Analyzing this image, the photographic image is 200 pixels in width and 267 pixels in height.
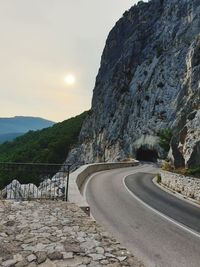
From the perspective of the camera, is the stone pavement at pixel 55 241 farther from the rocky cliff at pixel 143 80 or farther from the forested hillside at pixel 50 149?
the forested hillside at pixel 50 149

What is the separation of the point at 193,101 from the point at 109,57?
7321 cm

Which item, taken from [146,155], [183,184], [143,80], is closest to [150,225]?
[183,184]

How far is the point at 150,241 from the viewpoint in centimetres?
1130

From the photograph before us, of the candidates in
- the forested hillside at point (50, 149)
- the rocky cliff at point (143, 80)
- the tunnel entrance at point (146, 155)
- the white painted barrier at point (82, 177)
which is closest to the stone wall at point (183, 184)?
the white painted barrier at point (82, 177)

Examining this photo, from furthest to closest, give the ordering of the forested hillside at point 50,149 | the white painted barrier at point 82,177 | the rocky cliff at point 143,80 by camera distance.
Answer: the forested hillside at point 50,149 → the rocky cliff at point 143,80 → the white painted barrier at point 82,177

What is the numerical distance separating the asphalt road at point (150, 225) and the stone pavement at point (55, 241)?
1689 millimetres

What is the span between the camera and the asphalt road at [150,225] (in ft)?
32.7

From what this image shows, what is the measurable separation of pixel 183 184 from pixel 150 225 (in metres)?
11.8

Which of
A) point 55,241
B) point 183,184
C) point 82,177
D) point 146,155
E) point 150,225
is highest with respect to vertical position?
point 146,155

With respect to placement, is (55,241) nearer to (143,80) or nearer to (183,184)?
(183,184)

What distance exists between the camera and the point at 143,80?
3083 inches

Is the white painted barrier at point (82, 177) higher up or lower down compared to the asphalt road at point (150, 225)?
higher up

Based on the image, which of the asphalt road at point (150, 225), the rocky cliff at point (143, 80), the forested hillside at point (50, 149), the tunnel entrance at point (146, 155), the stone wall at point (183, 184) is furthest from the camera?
the forested hillside at point (50, 149)

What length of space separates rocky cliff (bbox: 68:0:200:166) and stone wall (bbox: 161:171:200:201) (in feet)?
67.5
